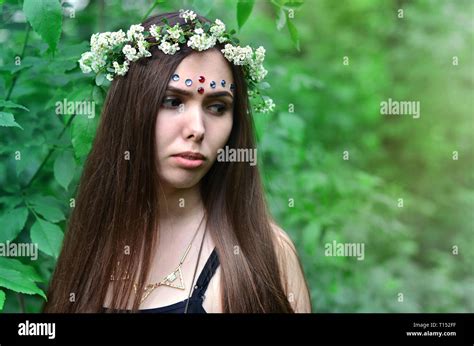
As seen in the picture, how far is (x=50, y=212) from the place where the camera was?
214 cm

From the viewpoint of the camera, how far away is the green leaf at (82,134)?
2154 millimetres

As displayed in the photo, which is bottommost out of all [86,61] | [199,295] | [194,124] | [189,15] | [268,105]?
[199,295]

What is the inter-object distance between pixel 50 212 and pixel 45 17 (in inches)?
22.6

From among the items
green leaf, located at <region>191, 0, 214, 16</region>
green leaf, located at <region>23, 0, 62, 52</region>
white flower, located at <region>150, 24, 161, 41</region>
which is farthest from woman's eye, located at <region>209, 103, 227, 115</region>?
green leaf, located at <region>23, 0, 62, 52</region>

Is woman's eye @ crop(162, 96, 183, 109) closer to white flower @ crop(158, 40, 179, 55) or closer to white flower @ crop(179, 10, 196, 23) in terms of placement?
white flower @ crop(158, 40, 179, 55)

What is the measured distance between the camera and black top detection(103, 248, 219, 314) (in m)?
1.92

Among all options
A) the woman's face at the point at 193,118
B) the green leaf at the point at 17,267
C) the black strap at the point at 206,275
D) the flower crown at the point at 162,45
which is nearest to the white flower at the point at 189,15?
the flower crown at the point at 162,45

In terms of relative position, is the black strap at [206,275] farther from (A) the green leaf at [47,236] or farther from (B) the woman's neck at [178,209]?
(A) the green leaf at [47,236]

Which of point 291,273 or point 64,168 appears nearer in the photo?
point 291,273

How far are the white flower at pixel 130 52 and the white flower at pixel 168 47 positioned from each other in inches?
3.2

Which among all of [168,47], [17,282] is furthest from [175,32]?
[17,282]

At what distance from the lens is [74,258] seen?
2.08 m

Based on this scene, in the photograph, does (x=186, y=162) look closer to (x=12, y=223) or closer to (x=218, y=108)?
(x=218, y=108)

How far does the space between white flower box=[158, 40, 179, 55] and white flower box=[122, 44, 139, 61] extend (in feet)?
0.27
